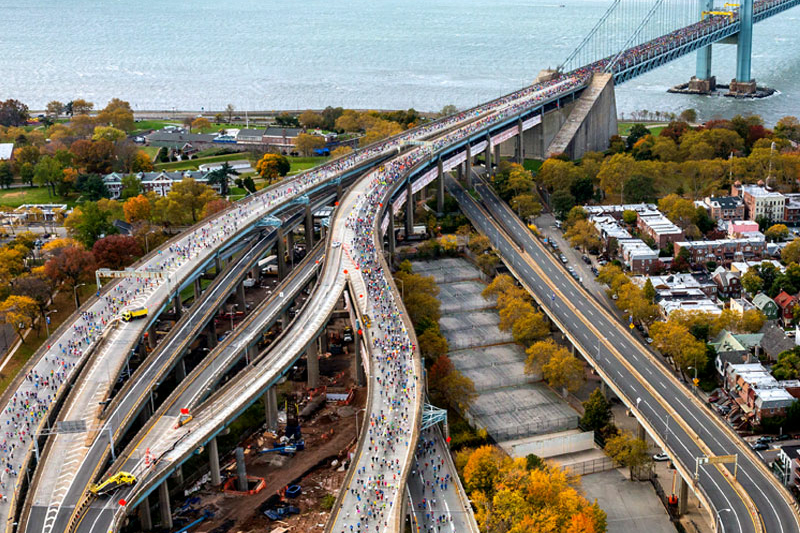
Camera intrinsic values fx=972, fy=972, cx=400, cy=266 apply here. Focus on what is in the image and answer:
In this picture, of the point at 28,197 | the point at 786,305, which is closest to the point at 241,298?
the point at 786,305

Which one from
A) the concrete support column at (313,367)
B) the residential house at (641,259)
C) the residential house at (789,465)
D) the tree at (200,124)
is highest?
the tree at (200,124)

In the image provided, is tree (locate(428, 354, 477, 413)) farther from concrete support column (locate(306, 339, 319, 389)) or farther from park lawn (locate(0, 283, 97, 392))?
park lawn (locate(0, 283, 97, 392))

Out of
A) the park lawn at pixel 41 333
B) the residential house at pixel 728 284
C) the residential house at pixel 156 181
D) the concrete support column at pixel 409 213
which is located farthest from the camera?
the residential house at pixel 156 181

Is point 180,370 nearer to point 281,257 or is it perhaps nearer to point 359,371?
point 359,371

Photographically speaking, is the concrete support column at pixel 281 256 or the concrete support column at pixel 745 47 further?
the concrete support column at pixel 745 47

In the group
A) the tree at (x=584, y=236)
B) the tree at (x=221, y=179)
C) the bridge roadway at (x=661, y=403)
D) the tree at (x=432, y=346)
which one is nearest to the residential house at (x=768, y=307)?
the bridge roadway at (x=661, y=403)

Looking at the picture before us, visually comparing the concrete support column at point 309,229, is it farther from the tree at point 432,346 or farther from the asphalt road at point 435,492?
the asphalt road at point 435,492
